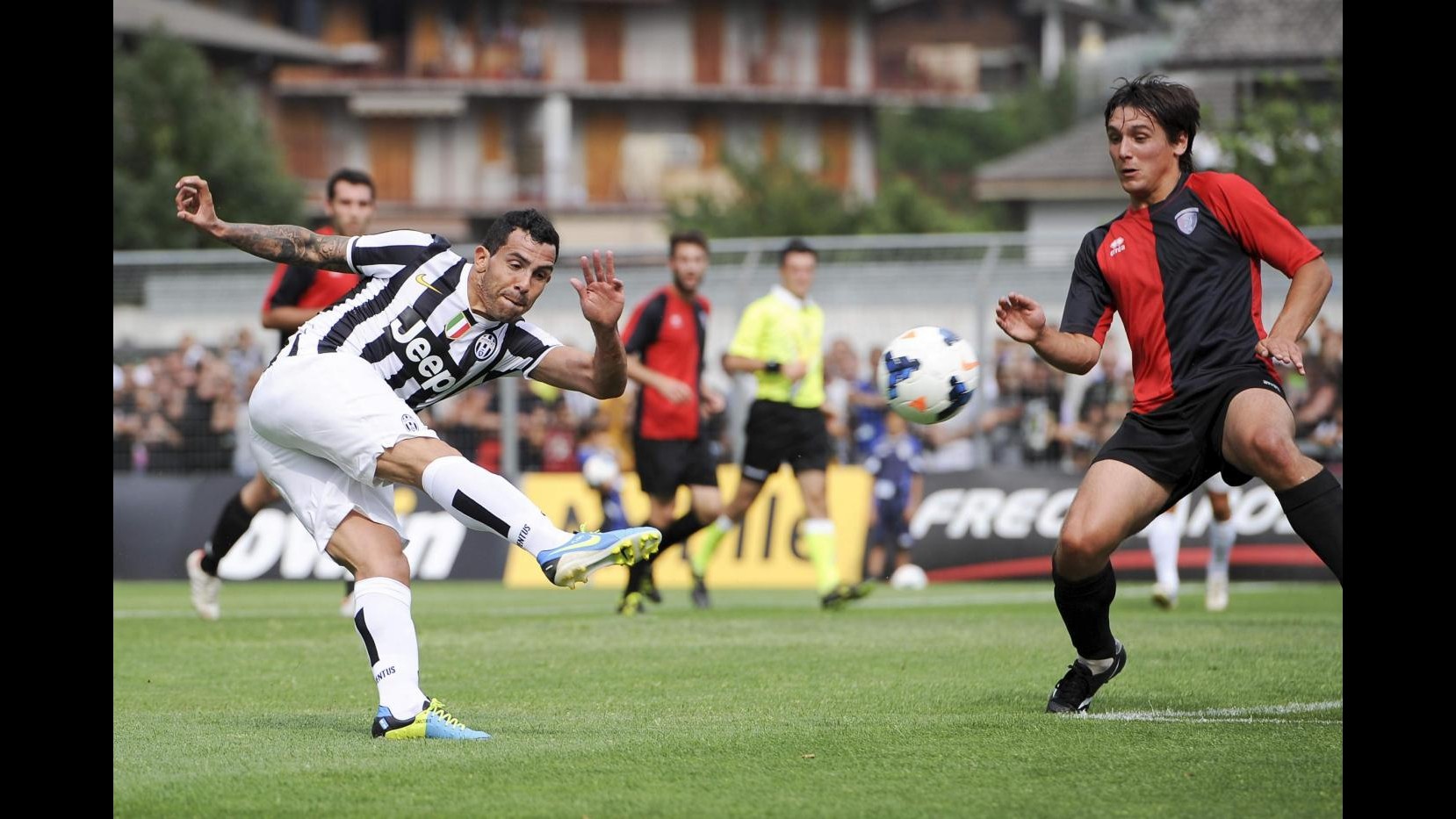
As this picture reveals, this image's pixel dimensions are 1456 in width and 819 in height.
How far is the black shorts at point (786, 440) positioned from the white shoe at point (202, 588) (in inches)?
149

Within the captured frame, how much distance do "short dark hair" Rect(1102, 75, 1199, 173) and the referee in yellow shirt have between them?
6.25 m

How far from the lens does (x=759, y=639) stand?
34.1 ft

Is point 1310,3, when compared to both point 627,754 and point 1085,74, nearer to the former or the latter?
point 1085,74

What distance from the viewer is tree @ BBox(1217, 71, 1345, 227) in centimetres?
2309

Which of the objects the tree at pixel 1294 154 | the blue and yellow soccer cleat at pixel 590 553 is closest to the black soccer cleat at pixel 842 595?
the blue and yellow soccer cleat at pixel 590 553

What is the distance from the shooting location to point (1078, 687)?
7.09 m

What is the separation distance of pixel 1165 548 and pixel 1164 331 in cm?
701

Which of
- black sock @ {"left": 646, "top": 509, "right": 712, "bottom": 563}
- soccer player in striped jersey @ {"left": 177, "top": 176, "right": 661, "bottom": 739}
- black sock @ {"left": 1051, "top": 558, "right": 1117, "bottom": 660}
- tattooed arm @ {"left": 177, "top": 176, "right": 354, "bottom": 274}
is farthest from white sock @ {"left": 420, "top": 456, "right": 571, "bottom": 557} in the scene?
black sock @ {"left": 646, "top": 509, "right": 712, "bottom": 563}

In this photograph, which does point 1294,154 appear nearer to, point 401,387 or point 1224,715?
point 1224,715

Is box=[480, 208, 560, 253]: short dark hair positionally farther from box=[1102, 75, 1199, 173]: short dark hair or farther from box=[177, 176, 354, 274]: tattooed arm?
box=[1102, 75, 1199, 173]: short dark hair

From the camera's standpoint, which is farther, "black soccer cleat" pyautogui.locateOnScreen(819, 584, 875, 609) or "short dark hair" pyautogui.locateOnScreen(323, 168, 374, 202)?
"black soccer cleat" pyautogui.locateOnScreen(819, 584, 875, 609)

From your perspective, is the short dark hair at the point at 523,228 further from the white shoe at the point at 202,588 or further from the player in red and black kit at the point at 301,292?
the white shoe at the point at 202,588

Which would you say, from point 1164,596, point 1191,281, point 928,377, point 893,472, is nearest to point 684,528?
point 1164,596
